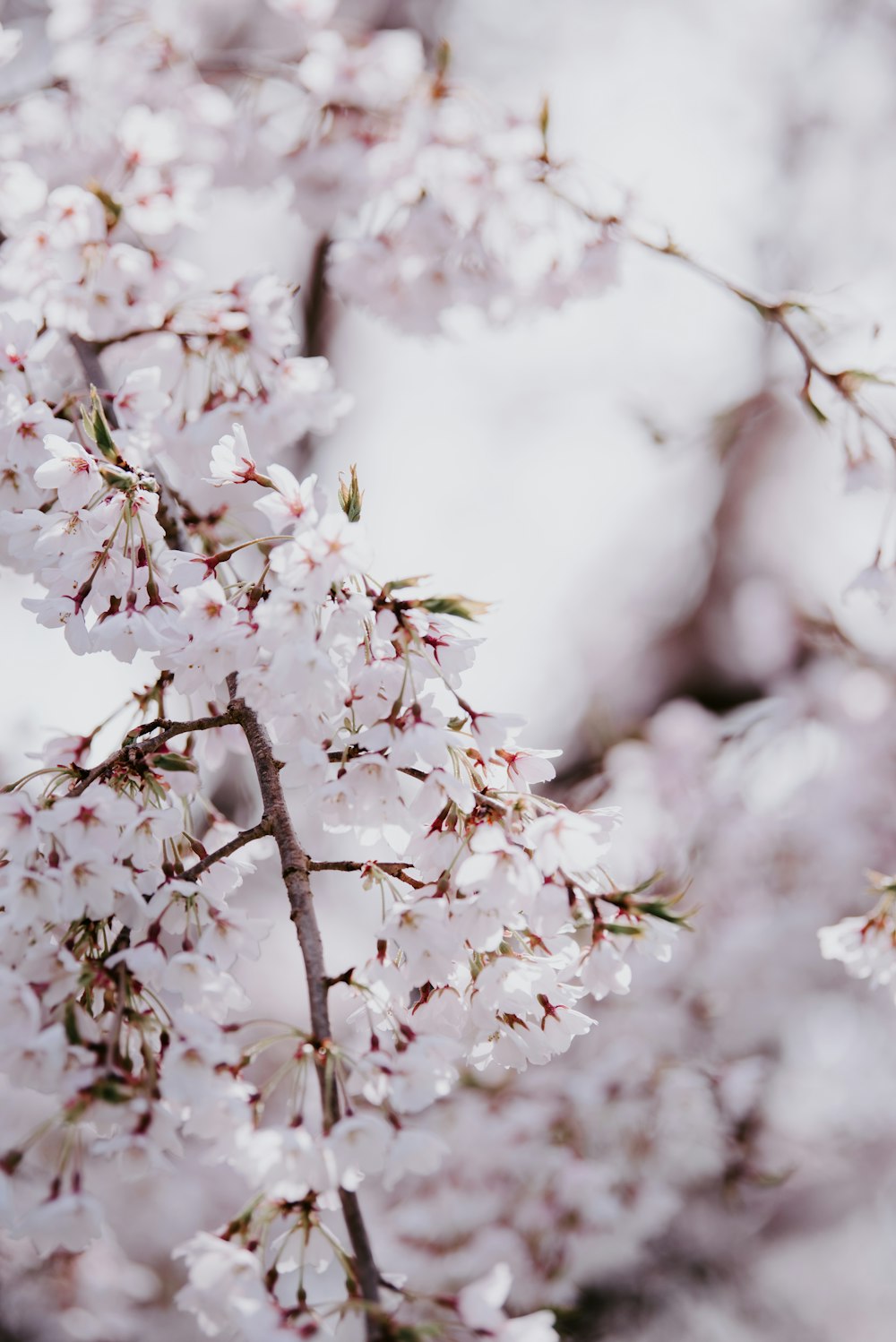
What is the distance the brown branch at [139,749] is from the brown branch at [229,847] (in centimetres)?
16

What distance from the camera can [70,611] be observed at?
1517mm

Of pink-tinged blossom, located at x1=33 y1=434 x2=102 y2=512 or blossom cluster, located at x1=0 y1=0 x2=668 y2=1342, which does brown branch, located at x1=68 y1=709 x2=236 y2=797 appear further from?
pink-tinged blossom, located at x1=33 y1=434 x2=102 y2=512

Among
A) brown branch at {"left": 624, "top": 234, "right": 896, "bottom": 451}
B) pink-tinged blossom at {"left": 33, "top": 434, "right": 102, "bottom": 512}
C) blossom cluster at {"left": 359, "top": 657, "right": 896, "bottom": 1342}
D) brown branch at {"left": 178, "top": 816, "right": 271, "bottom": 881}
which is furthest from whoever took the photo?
blossom cluster at {"left": 359, "top": 657, "right": 896, "bottom": 1342}

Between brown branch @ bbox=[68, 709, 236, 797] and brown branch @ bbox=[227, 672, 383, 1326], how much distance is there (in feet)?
0.14

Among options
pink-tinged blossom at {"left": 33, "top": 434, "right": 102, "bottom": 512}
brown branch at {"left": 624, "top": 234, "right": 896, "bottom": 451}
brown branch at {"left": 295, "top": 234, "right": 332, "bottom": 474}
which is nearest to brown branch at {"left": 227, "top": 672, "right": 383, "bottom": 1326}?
pink-tinged blossom at {"left": 33, "top": 434, "right": 102, "bottom": 512}

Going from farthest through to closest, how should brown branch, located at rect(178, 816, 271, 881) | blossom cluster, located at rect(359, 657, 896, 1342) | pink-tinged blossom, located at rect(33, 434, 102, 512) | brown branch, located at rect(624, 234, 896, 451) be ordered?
blossom cluster, located at rect(359, 657, 896, 1342) < brown branch, located at rect(624, 234, 896, 451) < pink-tinged blossom, located at rect(33, 434, 102, 512) < brown branch, located at rect(178, 816, 271, 881)

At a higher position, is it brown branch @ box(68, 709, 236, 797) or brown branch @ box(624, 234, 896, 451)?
brown branch @ box(624, 234, 896, 451)

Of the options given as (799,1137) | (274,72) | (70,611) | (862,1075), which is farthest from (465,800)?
(862,1075)

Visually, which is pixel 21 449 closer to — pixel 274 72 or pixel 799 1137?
pixel 274 72

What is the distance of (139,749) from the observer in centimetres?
145

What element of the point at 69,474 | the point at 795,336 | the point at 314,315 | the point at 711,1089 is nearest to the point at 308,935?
the point at 69,474

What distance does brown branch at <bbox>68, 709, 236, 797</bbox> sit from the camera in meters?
1.44

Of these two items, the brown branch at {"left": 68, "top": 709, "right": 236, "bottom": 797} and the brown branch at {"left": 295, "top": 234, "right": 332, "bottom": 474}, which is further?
the brown branch at {"left": 295, "top": 234, "right": 332, "bottom": 474}

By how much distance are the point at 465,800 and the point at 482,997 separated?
0.94 ft
